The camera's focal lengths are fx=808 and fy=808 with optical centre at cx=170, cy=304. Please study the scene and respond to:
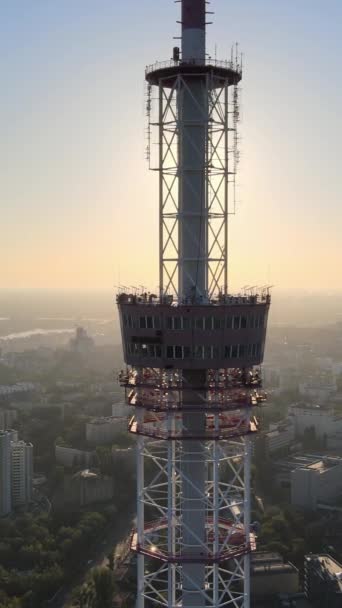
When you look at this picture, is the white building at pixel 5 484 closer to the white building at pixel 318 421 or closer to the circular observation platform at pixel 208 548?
the white building at pixel 318 421

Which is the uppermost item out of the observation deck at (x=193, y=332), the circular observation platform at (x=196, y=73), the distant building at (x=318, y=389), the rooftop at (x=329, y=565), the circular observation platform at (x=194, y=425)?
the circular observation platform at (x=196, y=73)

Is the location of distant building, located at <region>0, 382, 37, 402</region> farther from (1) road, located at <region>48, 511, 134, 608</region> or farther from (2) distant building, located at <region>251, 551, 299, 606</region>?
(2) distant building, located at <region>251, 551, 299, 606</region>

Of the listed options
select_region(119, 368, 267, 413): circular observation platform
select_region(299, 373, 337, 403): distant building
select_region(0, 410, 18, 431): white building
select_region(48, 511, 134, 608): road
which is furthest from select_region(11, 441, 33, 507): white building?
select_region(299, 373, 337, 403): distant building

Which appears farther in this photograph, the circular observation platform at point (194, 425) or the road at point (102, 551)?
the road at point (102, 551)

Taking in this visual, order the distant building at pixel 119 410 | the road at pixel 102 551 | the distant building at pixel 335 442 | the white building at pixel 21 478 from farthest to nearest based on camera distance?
the distant building at pixel 119 410
the distant building at pixel 335 442
the white building at pixel 21 478
the road at pixel 102 551

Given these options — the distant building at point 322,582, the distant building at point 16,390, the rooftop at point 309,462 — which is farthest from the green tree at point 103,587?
the distant building at point 16,390

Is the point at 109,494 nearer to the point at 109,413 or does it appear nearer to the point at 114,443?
the point at 114,443
